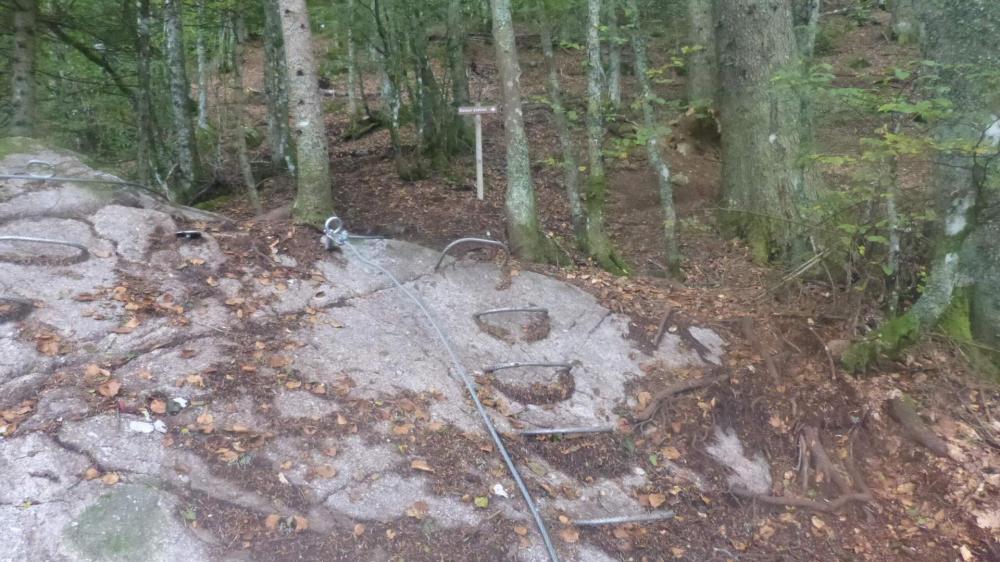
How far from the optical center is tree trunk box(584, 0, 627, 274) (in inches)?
275

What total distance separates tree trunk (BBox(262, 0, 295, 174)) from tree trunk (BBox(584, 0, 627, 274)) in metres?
4.80

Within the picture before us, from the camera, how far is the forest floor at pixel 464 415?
11.7ft

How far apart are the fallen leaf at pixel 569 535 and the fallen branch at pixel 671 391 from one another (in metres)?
1.30

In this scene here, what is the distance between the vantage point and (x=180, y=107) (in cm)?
973

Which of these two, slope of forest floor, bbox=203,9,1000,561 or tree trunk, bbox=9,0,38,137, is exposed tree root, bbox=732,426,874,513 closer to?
slope of forest floor, bbox=203,9,1000,561

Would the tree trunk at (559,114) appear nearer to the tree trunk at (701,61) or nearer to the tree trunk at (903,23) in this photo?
the tree trunk at (701,61)

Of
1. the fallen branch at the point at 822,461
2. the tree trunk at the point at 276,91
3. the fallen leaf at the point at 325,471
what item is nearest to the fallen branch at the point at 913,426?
the fallen branch at the point at 822,461

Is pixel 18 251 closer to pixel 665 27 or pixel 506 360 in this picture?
pixel 506 360

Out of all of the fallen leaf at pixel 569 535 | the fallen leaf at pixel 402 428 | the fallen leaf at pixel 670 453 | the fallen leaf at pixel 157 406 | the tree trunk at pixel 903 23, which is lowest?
the fallen leaf at pixel 670 453

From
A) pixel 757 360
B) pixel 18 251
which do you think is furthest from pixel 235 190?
pixel 757 360

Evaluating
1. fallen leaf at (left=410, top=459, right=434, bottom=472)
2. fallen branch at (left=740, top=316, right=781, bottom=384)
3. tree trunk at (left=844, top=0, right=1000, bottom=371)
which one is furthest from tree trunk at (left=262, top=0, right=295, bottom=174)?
tree trunk at (left=844, top=0, right=1000, bottom=371)

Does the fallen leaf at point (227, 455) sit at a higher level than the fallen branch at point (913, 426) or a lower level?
higher

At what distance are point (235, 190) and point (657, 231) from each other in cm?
640

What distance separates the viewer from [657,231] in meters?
9.98
